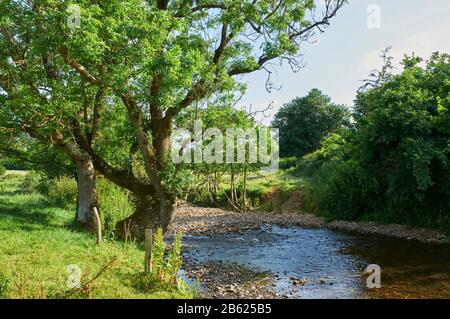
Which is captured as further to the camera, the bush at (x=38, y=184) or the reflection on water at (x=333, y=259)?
the bush at (x=38, y=184)

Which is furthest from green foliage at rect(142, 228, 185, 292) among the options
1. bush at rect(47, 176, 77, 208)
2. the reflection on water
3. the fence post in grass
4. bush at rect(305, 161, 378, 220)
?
bush at rect(305, 161, 378, 220)

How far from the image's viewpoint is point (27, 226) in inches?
519

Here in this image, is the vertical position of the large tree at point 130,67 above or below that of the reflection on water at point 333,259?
above

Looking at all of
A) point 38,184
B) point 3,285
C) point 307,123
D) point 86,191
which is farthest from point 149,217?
point 307,123

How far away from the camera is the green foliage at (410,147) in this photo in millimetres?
16500

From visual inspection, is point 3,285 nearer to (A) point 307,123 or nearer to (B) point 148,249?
(B) point 148,249

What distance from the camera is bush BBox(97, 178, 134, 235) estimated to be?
1552 cm

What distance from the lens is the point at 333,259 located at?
562 inches

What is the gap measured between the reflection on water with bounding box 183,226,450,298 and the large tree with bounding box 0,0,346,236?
366cm

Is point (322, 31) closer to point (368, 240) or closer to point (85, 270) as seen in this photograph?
point (368, 240)

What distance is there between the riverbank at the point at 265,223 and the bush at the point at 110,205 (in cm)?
245

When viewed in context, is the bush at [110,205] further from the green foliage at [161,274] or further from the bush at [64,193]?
the green foliage at [161,274]

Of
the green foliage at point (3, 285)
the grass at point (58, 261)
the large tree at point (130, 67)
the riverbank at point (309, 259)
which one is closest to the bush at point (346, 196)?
the riverbank at point (309, 259)

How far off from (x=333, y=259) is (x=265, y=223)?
30.4ft
